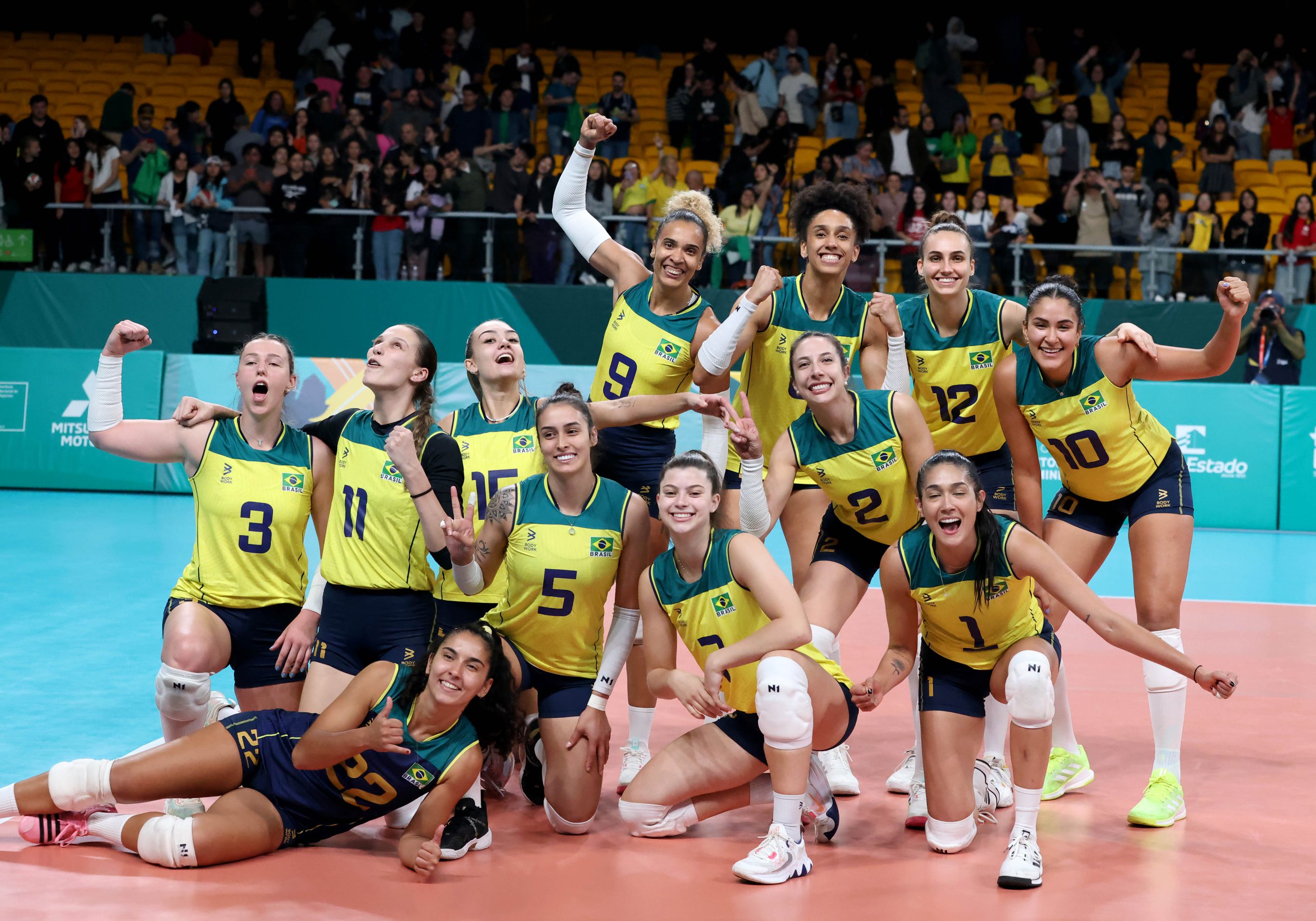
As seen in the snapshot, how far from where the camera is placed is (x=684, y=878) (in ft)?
14.1

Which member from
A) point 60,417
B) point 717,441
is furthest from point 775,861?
point 60,417

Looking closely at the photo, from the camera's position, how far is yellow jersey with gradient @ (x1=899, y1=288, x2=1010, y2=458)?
557 centimetres

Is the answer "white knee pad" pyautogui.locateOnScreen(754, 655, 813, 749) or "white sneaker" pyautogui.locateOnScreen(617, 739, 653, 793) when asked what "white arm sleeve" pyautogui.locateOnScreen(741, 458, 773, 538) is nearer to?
"white knee pad" pyautogui.locateOnScreen(754, 655, 813, 749)

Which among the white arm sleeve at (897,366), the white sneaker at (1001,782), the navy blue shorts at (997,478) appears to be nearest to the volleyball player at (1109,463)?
the white sneaker at (1001,782)

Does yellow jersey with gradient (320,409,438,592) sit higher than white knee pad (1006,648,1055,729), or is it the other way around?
yellow jersey with gradient (320,409,438,592)

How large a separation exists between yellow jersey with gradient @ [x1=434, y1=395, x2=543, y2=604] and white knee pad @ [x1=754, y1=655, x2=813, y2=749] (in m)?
1.31

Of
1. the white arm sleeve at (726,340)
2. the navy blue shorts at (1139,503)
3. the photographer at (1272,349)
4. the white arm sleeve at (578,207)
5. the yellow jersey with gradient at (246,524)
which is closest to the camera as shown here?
the yellow jersey with gradient at (246,524)

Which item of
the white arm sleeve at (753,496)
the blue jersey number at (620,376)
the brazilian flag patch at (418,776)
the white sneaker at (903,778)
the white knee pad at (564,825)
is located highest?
the blue jersey number at (620,376)

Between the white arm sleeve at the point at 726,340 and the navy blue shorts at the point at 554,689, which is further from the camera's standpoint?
the white arm sleeve at the point at 726,340

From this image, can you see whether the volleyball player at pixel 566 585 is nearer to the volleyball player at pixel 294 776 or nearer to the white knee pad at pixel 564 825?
the white knee pad at pixel 564 825

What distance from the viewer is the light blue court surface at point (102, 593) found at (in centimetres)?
564

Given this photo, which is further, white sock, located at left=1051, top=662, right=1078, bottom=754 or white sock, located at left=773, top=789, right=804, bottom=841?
white sock, located at left=1051, top=662, right=1078, bottom=754

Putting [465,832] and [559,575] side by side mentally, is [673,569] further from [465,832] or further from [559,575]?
[465,832]

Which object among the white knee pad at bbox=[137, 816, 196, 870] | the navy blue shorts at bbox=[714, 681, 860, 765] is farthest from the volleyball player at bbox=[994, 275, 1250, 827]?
the white knee pad at bbox=[137, 816, 196, 870]
